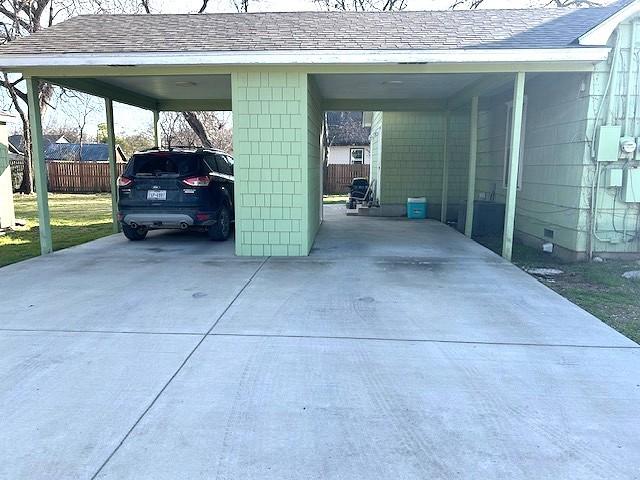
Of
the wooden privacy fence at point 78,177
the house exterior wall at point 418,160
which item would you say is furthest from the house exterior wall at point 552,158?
the wooden privacy fence at point 78,177

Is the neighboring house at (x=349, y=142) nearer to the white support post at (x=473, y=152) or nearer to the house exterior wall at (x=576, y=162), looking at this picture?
the white support post at (x=473, y=152)

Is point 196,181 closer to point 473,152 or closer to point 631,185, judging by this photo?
point 473,152

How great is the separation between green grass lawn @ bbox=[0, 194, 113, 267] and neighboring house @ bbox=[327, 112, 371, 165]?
693 inches

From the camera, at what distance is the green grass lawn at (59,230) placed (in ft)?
27.3

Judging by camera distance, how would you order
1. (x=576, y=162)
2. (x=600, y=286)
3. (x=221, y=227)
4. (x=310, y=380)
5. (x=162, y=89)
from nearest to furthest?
(x=310, y=380) → (x=600, y=286) → (x=576, y=162) → (x=221, y=227) → (x=162, y=89)

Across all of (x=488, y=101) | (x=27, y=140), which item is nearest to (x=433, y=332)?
(x=488, y=101)

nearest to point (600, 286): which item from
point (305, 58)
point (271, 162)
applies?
point (271, 162)

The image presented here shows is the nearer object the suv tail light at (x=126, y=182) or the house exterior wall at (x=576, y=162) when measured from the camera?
the house exterior wall at (x=576, y=162)

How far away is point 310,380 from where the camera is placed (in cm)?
330

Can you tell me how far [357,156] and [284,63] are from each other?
25.3 meters

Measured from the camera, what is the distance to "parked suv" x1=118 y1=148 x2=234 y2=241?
791cm

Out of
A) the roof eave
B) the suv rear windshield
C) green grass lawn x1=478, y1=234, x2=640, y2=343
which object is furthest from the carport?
the suv rear windshield

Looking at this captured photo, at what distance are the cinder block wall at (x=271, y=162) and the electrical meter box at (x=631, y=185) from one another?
4.64 m

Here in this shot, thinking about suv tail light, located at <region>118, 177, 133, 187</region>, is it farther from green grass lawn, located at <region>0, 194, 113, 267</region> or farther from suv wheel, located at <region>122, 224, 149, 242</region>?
green grass lawn, located at <region>0, 194, 113, 267</region>
